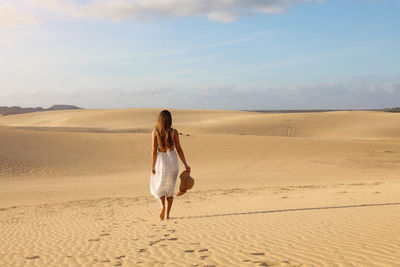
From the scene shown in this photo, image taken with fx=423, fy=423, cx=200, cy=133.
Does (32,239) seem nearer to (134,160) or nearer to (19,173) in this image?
(19,173)

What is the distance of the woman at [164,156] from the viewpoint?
7430mm


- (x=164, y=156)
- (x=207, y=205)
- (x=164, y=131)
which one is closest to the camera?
(x=164, y=131)

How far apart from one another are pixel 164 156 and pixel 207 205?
3.24m

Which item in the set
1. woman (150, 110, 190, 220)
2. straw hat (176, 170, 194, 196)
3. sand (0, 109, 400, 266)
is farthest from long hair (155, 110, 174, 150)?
sand (0, 109, 400, 266)

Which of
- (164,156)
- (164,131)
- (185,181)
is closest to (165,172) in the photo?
(164,156)

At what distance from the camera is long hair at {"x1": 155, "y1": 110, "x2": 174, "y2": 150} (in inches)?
289

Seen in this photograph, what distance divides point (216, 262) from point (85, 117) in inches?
2803

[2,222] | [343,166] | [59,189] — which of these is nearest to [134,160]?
[59,189]

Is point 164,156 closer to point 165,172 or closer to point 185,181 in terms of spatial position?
point 165,172

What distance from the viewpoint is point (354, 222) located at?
6.91 meters

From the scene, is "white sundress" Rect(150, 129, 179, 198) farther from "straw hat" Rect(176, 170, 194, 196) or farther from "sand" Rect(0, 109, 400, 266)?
"sand" Rect(0, 109, 400, 266)

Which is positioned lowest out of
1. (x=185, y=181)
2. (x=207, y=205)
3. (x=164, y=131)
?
(x=207, y=205)

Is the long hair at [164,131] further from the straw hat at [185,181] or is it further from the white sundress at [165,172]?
the straw hat at [185,181]

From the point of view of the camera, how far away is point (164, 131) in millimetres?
7449
